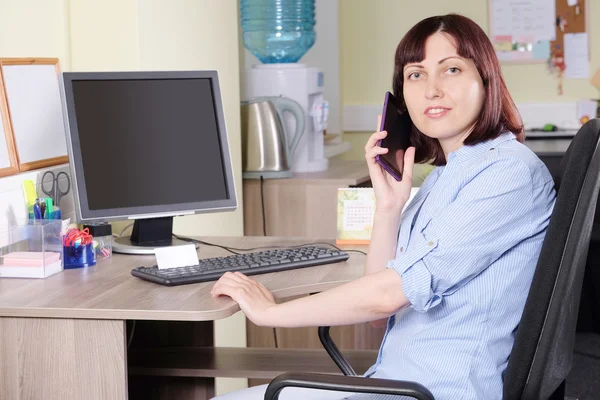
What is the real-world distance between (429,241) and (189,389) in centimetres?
108

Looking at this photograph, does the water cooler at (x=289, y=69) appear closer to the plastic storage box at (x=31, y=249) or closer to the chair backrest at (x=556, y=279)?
the plastic storage box at (x=31, y=249)

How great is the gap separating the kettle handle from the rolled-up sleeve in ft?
6.52

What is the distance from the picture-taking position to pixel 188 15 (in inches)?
110

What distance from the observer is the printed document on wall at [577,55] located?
4.72 m

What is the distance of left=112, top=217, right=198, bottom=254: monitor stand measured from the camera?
2.20 meters

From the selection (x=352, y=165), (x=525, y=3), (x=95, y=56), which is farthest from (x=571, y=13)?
(x=95, y=56)

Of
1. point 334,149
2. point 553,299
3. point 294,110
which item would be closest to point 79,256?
point 553,299

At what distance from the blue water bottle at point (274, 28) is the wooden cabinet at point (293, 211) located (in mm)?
603

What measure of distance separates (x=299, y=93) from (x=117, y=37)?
3.65 ft

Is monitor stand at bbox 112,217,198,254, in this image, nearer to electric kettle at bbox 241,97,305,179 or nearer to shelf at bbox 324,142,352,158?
electric kettle at bbox 241,97,305,179

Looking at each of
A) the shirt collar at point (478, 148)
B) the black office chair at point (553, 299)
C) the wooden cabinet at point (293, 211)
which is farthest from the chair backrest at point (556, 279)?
the wooden cabinet at point (293, 211)

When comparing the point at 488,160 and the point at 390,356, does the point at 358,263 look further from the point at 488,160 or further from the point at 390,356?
the point at 488,160

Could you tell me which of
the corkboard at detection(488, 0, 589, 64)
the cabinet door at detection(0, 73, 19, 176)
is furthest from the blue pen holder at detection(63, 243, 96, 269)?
the corkboard at detection(488, 0, 589, 64)

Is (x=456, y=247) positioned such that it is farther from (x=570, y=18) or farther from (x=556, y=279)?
(x=570, y=18)
